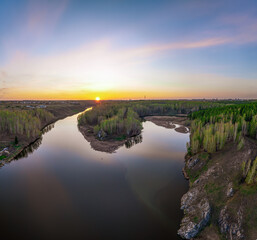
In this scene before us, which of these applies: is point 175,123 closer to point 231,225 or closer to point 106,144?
point 106,144

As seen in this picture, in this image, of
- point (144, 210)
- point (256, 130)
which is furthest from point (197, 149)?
point (144, 210)

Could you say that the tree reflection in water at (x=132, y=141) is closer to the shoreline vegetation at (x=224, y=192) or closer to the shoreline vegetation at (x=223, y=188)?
the shoreline vegetation at (x=223, y=188)

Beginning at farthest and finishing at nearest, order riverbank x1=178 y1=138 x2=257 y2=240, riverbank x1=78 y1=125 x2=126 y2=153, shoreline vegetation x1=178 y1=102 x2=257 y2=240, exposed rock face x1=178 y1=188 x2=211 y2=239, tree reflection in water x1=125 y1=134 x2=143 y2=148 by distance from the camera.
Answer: tree reflection in water x1=125 y1=134 x2=143 y2=148, riverbank x1=78 y1=125 x2=126 y2=153, exposed rock face x1=178 y1=188 x2=211 y2=239, shoreline vegetation x1=178 y1=102 x2=257 y2=240, riverbank x1=178 y1=138 x2=257 y2=240

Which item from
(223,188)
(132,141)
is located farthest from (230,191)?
(132,141)

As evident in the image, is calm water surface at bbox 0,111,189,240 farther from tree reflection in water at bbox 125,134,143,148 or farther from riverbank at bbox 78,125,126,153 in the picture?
tree reflection in water at bbox 125,134,143,148

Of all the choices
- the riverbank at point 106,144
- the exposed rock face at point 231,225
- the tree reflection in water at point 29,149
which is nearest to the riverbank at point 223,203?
the exposed rock face at point 231,225

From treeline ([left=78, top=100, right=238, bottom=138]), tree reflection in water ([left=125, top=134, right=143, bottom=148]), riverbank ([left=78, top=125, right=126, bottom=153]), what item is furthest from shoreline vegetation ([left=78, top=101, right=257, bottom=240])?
treeline ([left=78, top=100, right=238, bottom=138])

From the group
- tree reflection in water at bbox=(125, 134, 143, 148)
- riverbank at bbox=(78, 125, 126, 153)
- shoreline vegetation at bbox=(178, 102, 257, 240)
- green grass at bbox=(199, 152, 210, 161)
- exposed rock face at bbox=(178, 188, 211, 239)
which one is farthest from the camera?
A: tree reflection in water at bbox=(125, 134, 143, 148)
